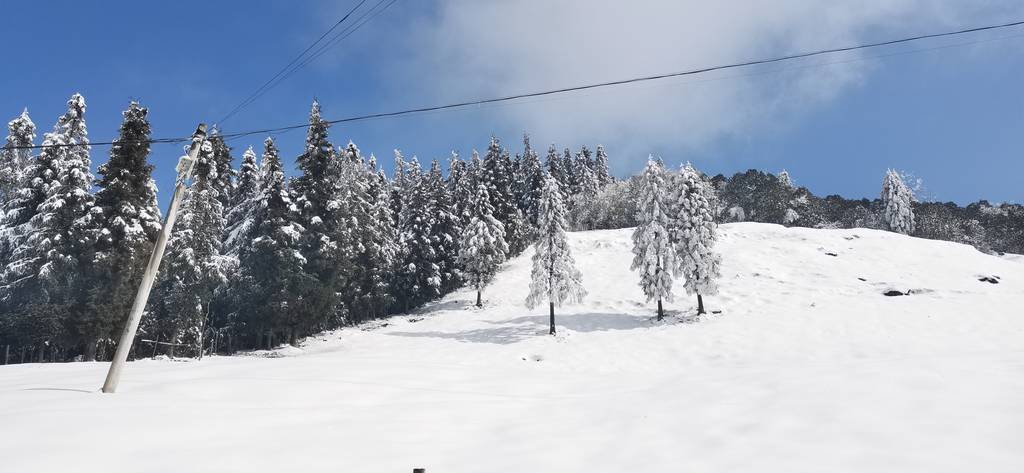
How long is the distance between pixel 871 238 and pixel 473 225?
51.7 m

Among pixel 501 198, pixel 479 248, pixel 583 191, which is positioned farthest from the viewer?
pixel 583 191

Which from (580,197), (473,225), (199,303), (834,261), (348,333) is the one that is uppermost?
(580,197)

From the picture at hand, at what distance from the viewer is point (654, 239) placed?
4225 centimetres

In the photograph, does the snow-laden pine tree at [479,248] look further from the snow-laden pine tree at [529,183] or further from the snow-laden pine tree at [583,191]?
the snow-laden pine tree at [583,191]

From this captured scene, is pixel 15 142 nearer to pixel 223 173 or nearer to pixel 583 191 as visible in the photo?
pixel 223 173

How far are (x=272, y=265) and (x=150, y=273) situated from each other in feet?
104

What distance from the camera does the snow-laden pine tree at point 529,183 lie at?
83625mm

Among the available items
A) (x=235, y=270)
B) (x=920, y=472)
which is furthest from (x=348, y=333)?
(x=920, y=472)

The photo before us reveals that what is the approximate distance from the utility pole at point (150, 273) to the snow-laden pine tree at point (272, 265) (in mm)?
29429

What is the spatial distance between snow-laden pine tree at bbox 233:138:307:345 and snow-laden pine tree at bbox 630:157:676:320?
26962mm

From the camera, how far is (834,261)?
56.3 meters

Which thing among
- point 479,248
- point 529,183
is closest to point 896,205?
point 529,183

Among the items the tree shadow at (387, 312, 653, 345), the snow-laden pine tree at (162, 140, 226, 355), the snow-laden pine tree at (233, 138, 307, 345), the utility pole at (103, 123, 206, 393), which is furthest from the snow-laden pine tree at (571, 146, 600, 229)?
the utility pole at (103, 123, 206, 393)

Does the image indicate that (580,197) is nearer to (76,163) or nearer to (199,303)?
(199,303)
